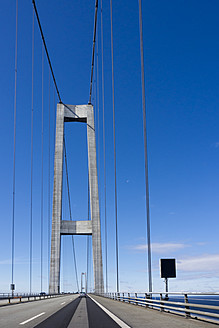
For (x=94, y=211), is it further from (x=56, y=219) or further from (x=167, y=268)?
(x=167, y=268)

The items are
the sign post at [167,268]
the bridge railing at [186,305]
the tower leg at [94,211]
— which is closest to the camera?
the bridge railing at [186,305]

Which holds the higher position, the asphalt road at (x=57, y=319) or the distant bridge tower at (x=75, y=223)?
the distant bridge tower at (x=75, y=223)

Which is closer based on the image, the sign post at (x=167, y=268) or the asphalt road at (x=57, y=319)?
the asphalt road at (x=57, y=319)

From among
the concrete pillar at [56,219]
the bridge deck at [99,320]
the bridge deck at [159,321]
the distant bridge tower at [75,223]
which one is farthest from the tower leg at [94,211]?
the bridge deck at [159,321]

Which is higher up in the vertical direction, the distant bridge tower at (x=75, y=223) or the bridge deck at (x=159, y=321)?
the distant bridge tower at (x=75, y=223)

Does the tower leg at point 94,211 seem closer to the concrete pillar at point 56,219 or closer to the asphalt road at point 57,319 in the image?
the concrete pillar at point 56,219

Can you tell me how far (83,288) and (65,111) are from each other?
398 feet

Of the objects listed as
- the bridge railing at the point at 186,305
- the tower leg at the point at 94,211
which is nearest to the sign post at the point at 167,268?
the bridge railing at the point at 186,305

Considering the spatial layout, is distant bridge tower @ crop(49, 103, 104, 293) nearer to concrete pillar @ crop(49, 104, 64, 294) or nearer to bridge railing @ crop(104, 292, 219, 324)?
concrete pillar @ crop(49, 104, 64, 294)

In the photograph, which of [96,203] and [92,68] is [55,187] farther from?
[92,68]

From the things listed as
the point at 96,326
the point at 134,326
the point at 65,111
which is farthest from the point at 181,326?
the point at 65,111

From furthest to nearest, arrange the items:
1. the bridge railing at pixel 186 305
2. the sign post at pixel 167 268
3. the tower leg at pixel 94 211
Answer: the tower leg at pixel 94 211 < the sign post at pixel 167 268 < the bridge railing at pixel 186 305

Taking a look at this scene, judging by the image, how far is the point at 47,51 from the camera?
4516cm

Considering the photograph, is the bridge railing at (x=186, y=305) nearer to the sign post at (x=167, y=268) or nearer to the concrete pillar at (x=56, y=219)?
the sign post at (x=167, y=268)
